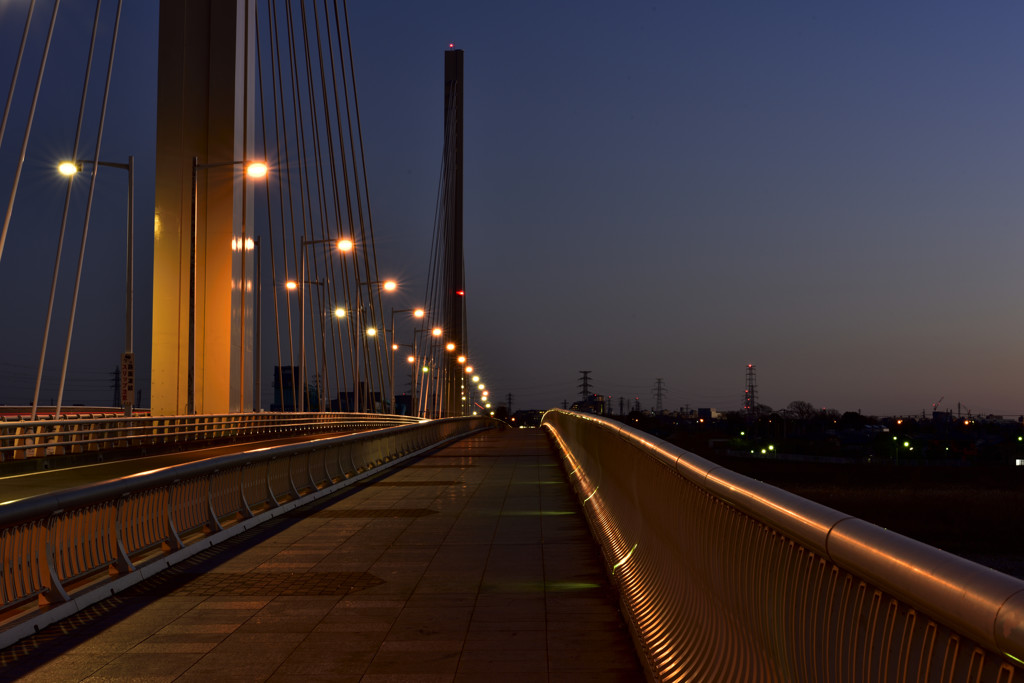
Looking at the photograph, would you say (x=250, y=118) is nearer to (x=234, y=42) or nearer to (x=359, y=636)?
(x=234, y=42)

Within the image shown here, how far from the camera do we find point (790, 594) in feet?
11.4

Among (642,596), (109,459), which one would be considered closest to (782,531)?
(642,596)

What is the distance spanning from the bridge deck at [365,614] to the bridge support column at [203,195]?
2127 centimetres

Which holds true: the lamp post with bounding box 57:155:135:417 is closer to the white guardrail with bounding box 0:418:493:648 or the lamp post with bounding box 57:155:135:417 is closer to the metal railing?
the metal railing

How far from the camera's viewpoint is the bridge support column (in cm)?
3192

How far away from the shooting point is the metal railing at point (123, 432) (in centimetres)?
2452

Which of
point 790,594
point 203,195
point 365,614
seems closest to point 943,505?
point 203,195

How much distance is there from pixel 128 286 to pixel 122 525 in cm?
2448

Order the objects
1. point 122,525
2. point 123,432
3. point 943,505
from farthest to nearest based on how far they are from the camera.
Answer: point 943,505
point 123,432
point 122,525

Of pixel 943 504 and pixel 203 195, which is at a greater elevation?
pixel 203 195

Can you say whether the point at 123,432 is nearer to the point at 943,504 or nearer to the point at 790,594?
the point at 790,594

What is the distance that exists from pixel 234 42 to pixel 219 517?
23.2m

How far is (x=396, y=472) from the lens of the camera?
868 inches

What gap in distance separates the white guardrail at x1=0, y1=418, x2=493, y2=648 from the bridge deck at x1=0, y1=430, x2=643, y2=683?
183 millimetres
